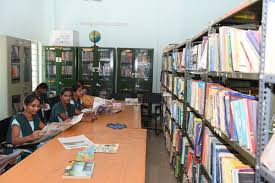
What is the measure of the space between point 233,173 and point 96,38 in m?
6.58

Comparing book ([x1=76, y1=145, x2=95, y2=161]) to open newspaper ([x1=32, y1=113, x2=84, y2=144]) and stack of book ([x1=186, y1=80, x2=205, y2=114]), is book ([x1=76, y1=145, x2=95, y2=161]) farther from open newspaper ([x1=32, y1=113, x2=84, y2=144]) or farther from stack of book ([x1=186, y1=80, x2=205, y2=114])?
stack of book ([x1=186, y1=80, x2=205, y2=114])

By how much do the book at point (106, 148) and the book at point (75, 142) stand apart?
0.42 feet

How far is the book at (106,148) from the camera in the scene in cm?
260

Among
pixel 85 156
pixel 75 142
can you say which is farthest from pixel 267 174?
pixel 75 142

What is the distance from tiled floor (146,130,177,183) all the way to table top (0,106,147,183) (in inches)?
39.8

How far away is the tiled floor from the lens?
4.10 meters

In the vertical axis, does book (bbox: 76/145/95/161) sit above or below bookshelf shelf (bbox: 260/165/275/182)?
below

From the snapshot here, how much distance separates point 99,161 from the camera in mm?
2338

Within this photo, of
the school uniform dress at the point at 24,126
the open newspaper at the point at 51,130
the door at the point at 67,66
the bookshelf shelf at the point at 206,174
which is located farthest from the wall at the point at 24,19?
the bookshelf shelf at the point at 206,174

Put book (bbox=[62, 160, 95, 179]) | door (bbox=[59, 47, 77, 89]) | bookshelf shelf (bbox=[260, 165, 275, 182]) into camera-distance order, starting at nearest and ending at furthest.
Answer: bookshelf shelf (bbox=[260, 165, 275, 182]) → book (bbox=[62, 160, 95, 179]) → door (bbox=[59, 47, 77, 89])

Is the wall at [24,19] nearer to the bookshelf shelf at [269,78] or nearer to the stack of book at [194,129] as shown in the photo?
the stack of book at [194,129]

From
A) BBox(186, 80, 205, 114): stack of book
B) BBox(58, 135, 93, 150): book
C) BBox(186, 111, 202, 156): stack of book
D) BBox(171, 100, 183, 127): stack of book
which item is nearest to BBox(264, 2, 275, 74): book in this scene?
BBox(186, 80, 205, 114): stack of book

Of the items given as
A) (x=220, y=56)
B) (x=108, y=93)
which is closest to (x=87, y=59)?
(x=108, y=93)

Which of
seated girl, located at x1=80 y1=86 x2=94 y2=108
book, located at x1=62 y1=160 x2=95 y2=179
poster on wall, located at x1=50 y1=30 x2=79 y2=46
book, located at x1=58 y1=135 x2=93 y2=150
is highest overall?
poster on wall, located at x1=50 y1=30 x2=79 y2=46
